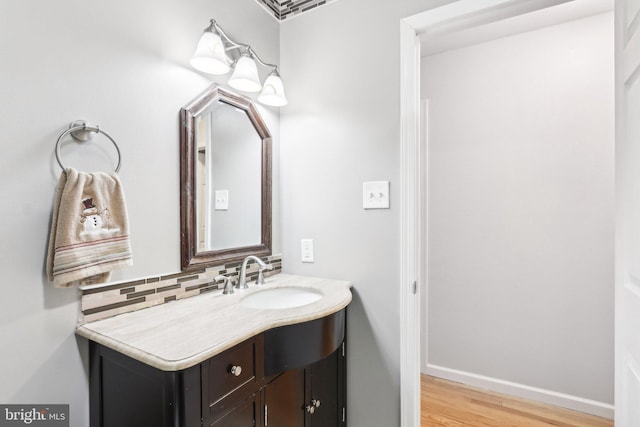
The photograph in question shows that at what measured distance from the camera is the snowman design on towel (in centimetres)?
94

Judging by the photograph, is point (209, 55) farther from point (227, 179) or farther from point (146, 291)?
point (146, 291)

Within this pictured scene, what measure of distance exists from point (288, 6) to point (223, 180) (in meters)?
1.13

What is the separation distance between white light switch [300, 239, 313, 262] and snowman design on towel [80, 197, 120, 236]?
96 centimetres

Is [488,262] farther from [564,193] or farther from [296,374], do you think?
[296,374]

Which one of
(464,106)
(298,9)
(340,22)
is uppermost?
(298,9)

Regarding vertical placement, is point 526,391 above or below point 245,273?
below

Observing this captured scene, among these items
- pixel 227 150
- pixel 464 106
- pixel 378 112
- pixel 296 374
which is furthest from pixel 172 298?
pixel 464 106

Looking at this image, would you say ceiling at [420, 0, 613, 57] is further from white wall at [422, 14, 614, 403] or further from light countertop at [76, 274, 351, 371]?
light countertop at [76, 274, 351, 371]

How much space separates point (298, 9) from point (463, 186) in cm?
163

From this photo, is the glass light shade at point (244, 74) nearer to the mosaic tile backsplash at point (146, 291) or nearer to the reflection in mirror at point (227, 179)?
the reflection in mirror at point (227, 179)

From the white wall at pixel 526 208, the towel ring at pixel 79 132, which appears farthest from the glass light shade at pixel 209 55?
the white wall at pixel 526 208

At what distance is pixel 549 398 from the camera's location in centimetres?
204

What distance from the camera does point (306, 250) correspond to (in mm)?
1742
